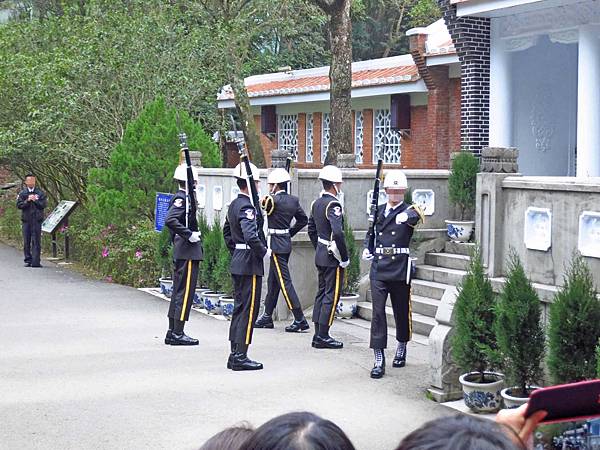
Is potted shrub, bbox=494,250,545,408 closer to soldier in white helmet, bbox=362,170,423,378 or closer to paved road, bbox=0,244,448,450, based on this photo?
paved road, bbox=0,244,448,450

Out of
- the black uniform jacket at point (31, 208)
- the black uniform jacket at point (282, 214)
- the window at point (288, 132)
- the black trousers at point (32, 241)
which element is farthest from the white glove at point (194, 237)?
the window at point (288, 132)

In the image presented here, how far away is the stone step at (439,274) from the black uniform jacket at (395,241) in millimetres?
2839

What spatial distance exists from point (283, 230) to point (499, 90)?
5.55 meters

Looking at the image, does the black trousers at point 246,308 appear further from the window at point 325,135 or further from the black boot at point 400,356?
the window at point 325,135

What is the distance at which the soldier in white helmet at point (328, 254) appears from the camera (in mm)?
12000

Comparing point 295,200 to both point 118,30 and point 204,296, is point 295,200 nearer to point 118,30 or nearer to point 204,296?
point 204,296

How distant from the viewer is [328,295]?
12.1 metres

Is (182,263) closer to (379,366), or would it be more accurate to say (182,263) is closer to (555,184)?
(379,366)

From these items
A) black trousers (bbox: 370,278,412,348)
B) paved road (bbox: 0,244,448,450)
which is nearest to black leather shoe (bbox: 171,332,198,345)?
paved road (bbox: 0,244,448,450)

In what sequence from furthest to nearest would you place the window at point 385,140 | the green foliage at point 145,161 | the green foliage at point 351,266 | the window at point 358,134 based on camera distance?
the window at point 358,134
the window at point 385,140
the green foliage at point 145,161
the green foliage at point 351,266

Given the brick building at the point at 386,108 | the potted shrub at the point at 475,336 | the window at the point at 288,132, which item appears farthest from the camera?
the window at the point at 288,132

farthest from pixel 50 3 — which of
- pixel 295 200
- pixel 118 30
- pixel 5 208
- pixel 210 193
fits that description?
pixel 295 200

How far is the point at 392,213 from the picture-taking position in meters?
10.7

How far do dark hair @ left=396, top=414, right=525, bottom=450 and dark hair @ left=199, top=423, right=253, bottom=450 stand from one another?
0.44 metres
